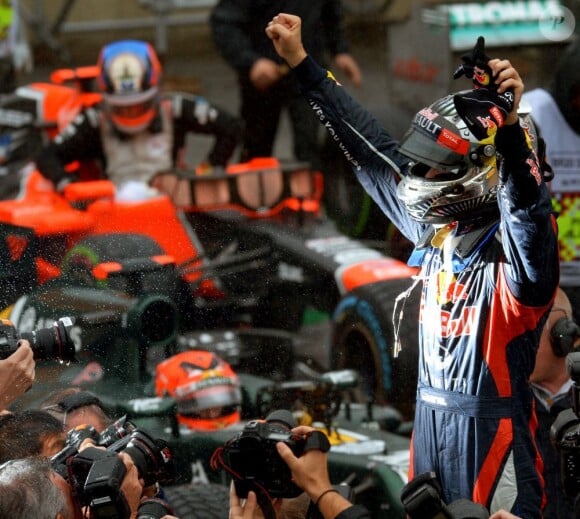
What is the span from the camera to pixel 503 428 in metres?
3.31

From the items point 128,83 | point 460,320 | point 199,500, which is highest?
point 128,83

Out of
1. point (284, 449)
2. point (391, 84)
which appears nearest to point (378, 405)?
point (284, 449)

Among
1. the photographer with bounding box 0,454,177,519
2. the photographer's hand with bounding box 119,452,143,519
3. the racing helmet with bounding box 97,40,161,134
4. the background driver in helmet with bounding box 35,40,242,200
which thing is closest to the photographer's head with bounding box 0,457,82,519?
the photographer with bounding box 0,454,177,519

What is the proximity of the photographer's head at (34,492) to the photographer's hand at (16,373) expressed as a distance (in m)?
0.51

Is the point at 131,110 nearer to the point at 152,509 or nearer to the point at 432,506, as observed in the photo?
the point at 152,509

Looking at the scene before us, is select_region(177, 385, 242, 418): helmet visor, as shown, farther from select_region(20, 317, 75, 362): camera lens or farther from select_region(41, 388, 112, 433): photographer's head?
select_region(20, 317, 75, 362): camera lens

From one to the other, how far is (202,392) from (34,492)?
212 cm

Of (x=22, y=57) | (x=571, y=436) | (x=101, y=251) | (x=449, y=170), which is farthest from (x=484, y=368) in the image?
(x=22, y=57)

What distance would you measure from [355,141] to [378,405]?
161 cm

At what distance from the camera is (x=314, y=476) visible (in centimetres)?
287

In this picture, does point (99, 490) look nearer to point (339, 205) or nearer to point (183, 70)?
point (339, 205)

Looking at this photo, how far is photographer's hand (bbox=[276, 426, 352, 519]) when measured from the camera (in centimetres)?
281

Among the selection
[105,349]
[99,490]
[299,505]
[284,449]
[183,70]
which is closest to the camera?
[99,490]

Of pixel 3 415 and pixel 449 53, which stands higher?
pixel 449 53
